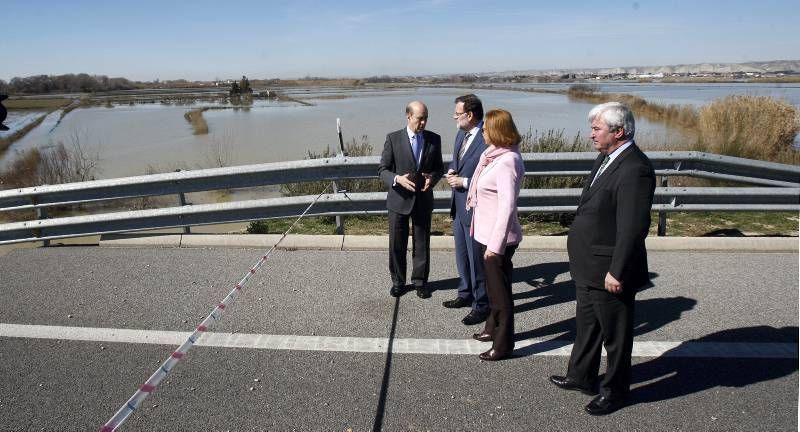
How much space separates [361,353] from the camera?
3.89 m

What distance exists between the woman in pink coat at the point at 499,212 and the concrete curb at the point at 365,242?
226 centimetres

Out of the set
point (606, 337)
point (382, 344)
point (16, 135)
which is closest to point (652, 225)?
point (606, 337)

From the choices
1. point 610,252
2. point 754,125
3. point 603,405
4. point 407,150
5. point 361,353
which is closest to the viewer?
point 610,252

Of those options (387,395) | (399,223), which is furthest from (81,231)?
(387,395)

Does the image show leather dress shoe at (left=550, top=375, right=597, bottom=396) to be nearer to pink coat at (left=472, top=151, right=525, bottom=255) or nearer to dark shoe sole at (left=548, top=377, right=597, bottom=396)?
dark shoe sole at (left=548, top=377, right=597, bottom=396)

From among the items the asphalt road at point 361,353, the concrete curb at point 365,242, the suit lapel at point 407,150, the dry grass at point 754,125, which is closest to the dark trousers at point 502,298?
the asphalt road at point 361,353

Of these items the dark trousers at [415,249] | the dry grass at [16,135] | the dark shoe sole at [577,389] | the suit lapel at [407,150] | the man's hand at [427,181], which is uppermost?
the suit lapel at [407,150]

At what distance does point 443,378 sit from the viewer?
3.56m

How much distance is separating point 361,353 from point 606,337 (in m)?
1.56

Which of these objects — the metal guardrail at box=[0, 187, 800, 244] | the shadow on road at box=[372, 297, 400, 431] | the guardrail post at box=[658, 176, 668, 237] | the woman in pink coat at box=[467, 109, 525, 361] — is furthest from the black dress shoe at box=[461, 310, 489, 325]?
the guardrail post at box=[658, 176, 668, 237]

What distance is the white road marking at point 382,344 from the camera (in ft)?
12.8

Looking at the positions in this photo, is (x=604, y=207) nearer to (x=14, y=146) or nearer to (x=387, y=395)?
(x=387, y=395)

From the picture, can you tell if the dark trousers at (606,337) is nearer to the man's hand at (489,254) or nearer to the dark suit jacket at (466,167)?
the man's hand at (489,254)

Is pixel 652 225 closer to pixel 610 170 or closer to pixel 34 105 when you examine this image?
pixel 610 170
